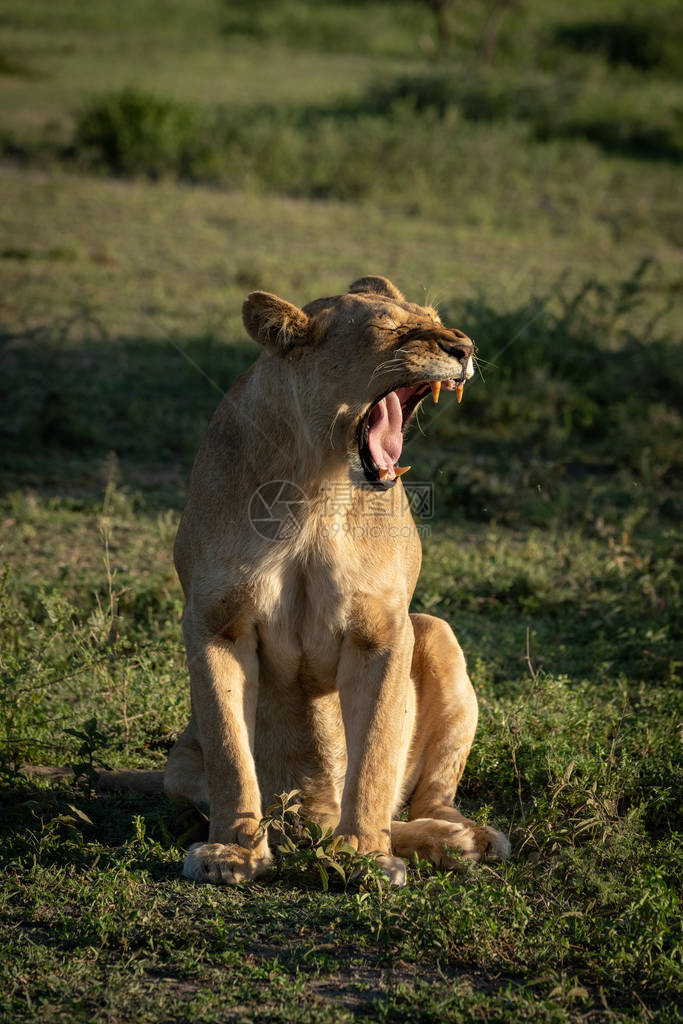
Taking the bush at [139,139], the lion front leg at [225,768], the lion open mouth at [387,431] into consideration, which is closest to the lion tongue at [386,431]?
the lion open mouth at [387,431]

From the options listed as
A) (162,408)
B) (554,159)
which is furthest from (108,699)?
(554,159)

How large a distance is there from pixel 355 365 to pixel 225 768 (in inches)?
48.9

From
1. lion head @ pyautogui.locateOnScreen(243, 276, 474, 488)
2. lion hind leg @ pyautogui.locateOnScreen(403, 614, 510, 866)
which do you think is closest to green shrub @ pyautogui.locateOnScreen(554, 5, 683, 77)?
lion hind leg @ pyautogui.locateOnScreen(403, 614, 510, 866)

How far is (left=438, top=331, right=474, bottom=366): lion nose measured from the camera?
3.51 metres

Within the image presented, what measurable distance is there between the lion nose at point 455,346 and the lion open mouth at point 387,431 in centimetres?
9

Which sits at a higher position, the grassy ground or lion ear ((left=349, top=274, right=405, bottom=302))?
lion ear ((left=349, top=274, right=405, bottom=302))

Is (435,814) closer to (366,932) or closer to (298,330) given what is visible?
(366,932)

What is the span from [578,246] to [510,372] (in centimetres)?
644

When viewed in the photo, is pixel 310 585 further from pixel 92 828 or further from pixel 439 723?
pixel 92 828

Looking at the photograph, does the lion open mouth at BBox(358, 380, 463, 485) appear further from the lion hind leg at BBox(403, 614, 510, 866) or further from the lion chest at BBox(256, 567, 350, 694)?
the lion hind leg at BBox(403, 614, 510, 866)

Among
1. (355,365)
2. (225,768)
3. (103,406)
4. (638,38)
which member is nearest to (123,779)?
(225,768)

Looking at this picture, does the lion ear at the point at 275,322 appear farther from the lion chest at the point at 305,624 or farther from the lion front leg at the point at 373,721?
the lion front leg at the point at 373,721

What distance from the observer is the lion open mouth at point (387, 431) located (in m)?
3.59

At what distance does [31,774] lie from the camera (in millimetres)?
4141
